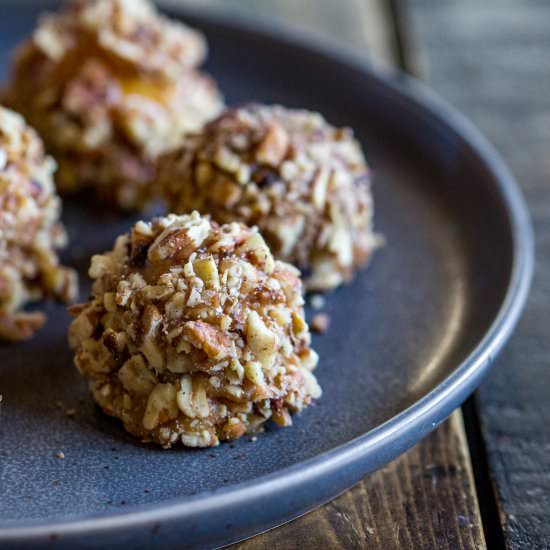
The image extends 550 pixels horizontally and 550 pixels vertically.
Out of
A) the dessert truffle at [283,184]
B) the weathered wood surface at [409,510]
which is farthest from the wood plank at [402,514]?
the dessert truffle at [283,184]

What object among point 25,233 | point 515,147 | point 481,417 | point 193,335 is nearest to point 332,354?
point 481,417

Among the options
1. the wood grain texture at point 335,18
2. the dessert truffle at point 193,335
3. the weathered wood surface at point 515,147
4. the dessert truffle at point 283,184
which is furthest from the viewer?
the wood grain texture at point 335,18

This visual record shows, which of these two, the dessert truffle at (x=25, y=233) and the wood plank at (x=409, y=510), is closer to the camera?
the wood plank at (x=409, y=510)

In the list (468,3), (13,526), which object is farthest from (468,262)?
(468,3)

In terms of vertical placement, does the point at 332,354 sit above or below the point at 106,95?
below

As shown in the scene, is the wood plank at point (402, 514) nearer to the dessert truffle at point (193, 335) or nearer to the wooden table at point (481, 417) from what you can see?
the wooden table at point (481, 417)

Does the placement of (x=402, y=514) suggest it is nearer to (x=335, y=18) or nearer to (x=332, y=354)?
(x=332, y=354)

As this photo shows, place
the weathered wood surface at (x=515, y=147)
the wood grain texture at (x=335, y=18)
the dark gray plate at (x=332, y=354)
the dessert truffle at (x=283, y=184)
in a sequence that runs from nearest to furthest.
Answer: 1. the dark gray plate at (x=332, y=354)
2. the weathered wood surface at (x=515, y=147)
3. the dessert truffle at (x=283, y=184)
4. the wood grain texture at (x=335, y=18)
